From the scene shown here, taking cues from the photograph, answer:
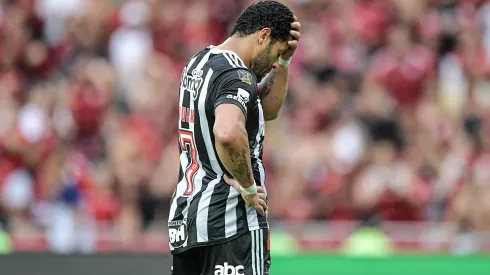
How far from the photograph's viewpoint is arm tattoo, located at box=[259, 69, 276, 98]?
518 centimetres

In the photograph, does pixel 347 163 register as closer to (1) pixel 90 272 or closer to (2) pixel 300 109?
(2) pixel 300 109

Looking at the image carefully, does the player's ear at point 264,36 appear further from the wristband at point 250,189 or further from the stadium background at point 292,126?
the stadium background at point 292,126

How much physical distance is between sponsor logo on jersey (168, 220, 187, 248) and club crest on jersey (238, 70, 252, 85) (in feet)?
2.72

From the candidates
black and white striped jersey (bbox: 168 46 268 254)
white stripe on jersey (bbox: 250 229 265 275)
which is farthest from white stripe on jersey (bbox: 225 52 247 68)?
white stripe on jersey (bbox: 250 229 265 275)

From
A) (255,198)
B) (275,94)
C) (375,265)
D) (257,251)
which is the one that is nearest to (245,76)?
(255,198)

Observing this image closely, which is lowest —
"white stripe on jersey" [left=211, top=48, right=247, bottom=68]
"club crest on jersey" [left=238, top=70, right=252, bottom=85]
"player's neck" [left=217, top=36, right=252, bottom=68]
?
"club crest on jersey" [left=238, top=70, right=252, bottom=85]

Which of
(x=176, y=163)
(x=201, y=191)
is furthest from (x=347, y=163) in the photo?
(x=201, y=191)

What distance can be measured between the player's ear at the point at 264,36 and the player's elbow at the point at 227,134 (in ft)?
1.96

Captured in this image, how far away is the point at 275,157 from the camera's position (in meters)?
10.1

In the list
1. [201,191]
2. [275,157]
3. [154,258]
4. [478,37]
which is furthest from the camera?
[478,37]

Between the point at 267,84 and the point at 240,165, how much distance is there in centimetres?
93

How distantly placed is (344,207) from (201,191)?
504 centimetres

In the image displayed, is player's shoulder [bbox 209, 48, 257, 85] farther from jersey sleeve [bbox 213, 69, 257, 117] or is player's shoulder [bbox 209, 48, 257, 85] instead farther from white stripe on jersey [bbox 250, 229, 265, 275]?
white stripe on jersey [bbox 250, 229, 265, 275]

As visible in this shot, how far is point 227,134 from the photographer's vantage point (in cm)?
425
